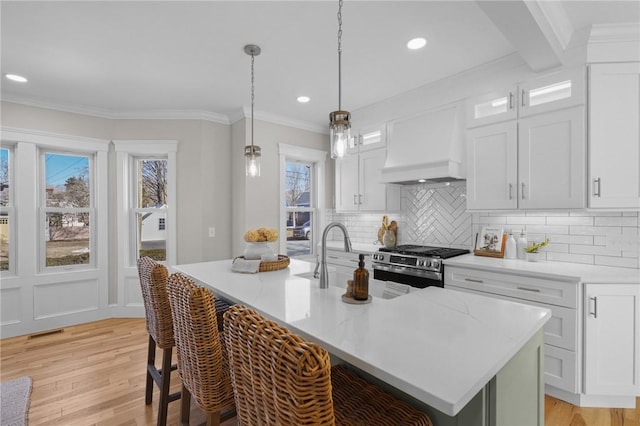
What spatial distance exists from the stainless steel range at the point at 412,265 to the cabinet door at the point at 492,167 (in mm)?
596

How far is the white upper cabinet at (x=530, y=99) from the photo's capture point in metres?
2.33

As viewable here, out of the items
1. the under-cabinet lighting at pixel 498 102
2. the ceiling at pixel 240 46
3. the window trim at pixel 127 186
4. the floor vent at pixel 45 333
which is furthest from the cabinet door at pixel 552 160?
the floor vent at pixel 45 333

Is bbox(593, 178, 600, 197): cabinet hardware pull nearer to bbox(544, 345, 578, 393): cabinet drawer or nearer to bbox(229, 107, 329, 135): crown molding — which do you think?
bbox(544, 345, 578, 393): cabinet drawer

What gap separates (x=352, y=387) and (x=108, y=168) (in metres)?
4.10

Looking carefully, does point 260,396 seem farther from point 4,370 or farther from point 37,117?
point 37,117

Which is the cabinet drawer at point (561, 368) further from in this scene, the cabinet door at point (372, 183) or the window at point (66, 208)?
the window at point (66, 208)

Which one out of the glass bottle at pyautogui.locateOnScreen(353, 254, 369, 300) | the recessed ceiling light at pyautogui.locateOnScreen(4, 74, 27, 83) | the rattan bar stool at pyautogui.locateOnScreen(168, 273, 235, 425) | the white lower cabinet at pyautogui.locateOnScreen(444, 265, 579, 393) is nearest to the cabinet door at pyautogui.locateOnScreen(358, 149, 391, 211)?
the white lower cabinet at pyautogui.locateOnScreen(444, 265, 579, 393)

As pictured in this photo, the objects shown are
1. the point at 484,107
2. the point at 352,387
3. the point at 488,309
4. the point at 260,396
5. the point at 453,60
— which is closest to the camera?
the point at 260,396

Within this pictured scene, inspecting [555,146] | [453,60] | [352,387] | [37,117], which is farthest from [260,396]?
[37,117]

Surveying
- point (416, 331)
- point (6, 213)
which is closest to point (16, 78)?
point (6, 213)

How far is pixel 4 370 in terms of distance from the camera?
8.84 ft

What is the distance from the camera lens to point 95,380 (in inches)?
99.2

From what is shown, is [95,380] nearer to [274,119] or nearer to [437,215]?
[274,119]

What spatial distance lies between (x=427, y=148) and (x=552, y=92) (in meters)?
1.07
